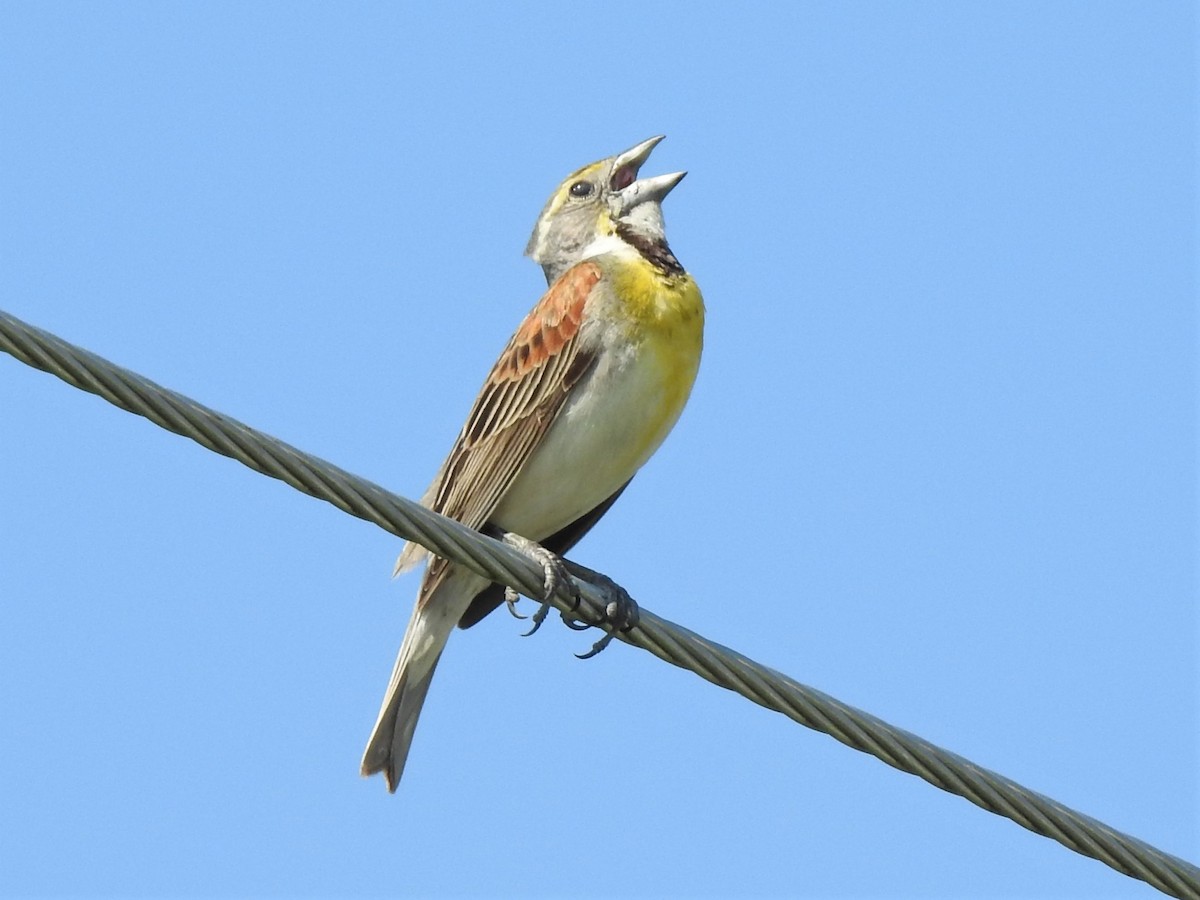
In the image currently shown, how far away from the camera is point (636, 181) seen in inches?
325

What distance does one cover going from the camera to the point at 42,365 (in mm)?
4430

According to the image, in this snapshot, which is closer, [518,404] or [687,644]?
[687,644]

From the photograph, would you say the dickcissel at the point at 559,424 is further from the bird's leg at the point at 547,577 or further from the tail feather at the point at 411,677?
the bird's leg at the point at 547,577

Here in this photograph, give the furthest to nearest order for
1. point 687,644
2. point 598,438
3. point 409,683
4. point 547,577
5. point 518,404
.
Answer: point 409,683, point 518,404, point 598,438, point 547,577, point 687,644

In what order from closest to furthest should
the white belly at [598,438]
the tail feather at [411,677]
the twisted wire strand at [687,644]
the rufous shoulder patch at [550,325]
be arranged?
the twisted wire strand at [687,644], the white belly at [598,438], the rufous shoulder patch at [550,325], the tail feather at [411,677]

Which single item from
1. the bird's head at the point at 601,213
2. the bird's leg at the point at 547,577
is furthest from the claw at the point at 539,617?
the bird's head at the point at 601,213

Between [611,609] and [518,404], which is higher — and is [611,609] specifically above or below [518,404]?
below

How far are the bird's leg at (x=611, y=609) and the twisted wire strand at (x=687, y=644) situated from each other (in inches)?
29.3

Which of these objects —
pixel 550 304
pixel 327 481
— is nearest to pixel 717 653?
pixel 327 481

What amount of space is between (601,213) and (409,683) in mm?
2254

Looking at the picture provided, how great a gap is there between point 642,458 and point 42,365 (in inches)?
131

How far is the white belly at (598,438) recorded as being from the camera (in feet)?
23.5

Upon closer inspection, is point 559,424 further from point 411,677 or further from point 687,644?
point 687,644

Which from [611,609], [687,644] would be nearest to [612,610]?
[611,609]
